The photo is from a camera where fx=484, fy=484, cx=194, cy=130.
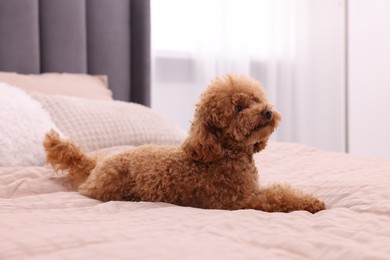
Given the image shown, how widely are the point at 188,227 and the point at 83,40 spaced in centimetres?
171

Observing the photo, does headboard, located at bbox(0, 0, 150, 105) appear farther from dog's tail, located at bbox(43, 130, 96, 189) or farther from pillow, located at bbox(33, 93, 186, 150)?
dog's tail, located at bbox(43, 130, 96, 189)

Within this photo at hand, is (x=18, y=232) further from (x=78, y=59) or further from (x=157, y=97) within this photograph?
(x=157, y=97)

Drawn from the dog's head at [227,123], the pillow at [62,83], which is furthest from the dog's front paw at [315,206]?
the pillow at [62,83]

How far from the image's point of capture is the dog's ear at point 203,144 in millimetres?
979

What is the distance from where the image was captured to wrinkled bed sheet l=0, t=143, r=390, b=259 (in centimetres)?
60

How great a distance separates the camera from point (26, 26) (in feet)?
6.93

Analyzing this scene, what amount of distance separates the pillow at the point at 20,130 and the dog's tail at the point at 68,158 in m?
0.20

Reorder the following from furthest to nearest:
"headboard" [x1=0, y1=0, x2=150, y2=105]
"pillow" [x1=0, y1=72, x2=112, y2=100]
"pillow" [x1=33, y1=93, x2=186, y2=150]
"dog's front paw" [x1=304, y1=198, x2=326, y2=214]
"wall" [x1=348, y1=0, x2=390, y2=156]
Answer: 1. "wall" [x1=348, y1=0, x2=390, y2=156]
2. "headboard" [x1=0, y1=0, x2=150, y2=105]
3. "pillow" [x1=0, y1=72, x2=112, y2=100]
4. "pillow" [x1=33, y1=93, x2=186, y2=150]
5. "dog's front paw" [x1=304, y1=198, x2=326, y2=214]

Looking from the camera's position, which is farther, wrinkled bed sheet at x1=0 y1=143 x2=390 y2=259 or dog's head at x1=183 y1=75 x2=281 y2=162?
dog's head at x1=183 y1=75 x2=281 y2=162

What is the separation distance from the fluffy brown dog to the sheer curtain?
1722 millimetres

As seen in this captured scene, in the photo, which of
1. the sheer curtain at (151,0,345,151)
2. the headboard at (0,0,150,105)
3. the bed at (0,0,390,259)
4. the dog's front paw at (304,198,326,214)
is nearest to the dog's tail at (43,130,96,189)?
the bed at (0,0,390,259)

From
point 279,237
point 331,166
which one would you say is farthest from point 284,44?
point 279,237

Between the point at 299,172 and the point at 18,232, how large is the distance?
2.78 feet

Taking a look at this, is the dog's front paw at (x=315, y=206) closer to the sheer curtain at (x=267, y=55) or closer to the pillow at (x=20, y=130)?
the pillow at (x=20, y=130)
